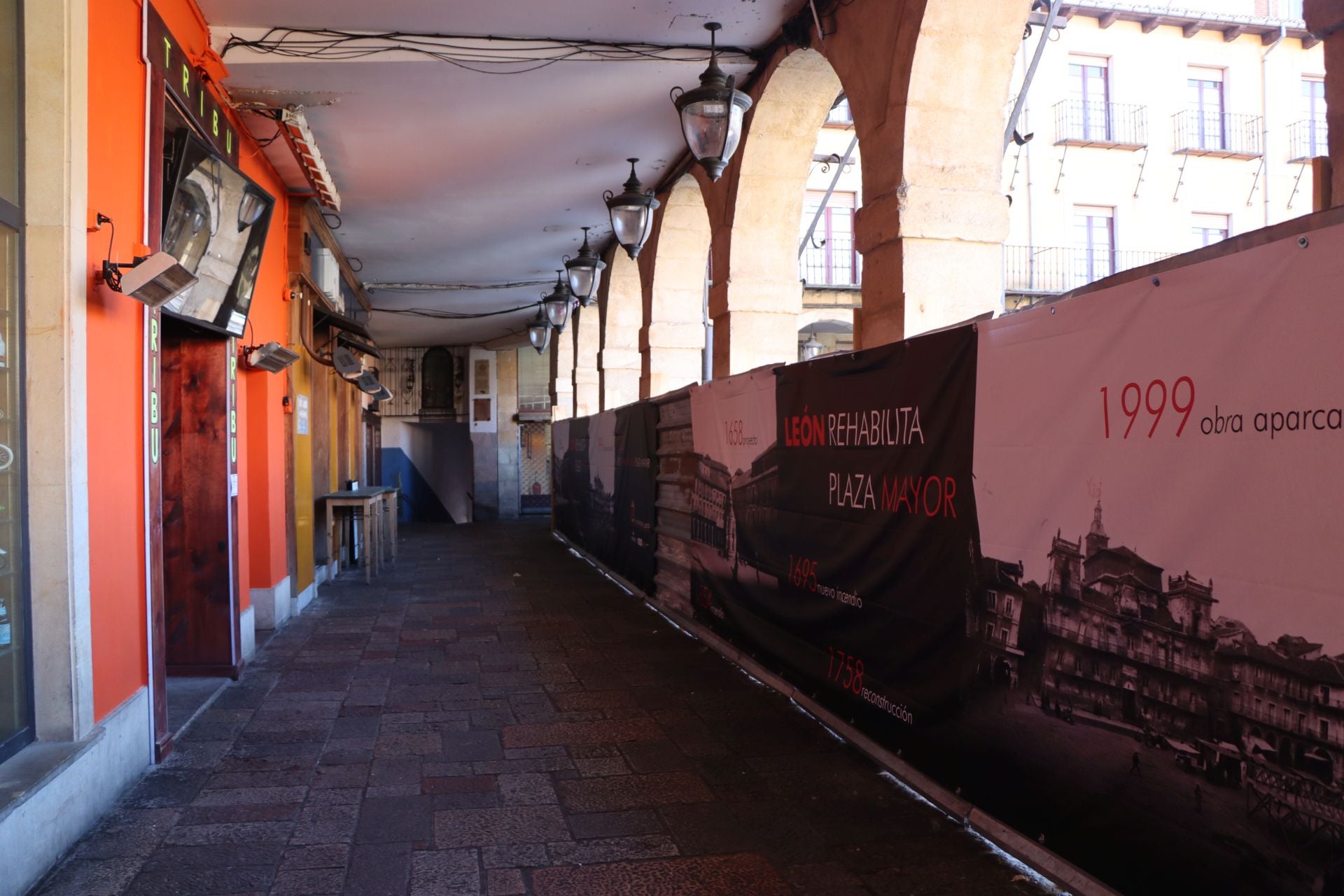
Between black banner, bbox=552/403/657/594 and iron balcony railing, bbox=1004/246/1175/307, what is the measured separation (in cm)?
993

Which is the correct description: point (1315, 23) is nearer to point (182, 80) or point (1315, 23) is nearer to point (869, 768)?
point (869, 768)

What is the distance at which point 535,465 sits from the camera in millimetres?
25312

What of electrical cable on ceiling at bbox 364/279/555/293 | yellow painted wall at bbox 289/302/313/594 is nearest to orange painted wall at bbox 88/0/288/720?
yellow painted wall at bbox 289/302/313/594

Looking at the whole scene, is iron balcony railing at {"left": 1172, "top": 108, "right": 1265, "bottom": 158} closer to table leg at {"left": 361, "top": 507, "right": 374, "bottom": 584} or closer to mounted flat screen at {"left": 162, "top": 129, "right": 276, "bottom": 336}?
table leg at {"left": 361, "top": 507, "right": 374, "bottom": 584}

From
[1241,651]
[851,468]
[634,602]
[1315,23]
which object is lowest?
[634,602]

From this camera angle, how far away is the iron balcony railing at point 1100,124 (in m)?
19.7

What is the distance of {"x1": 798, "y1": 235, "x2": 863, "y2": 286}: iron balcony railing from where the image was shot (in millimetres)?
19234

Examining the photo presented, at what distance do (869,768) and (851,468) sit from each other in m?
1.28

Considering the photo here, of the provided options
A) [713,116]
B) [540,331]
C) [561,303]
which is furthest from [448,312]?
[713,116]

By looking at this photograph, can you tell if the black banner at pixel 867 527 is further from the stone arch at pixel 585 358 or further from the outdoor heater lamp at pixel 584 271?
the stone arch at pixel 585 358

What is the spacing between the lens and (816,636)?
5051 mm

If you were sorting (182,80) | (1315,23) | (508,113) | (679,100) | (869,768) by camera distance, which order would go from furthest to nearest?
1. (508,113)
2. (679,100)
3. (182,80)
4. (869,768)
5. (1315,23)

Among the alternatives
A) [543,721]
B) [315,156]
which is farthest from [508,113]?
[543,721]

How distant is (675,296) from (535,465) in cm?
1517
